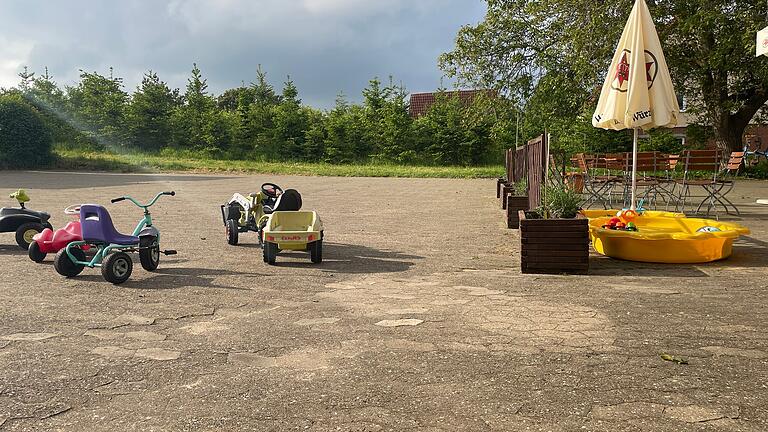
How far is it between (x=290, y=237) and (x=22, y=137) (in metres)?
31.1

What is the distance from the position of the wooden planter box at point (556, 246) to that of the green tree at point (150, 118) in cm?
4044

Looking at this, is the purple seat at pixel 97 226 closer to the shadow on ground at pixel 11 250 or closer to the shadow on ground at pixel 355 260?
the shadow on ground at pixel 355 260

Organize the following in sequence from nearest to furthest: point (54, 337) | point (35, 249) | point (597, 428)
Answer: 1. point (597, 428)
2. point (54, 337)
3. point (35, 249)

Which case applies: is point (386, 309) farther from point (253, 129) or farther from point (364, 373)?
point (253, 129)

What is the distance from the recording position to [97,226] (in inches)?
243

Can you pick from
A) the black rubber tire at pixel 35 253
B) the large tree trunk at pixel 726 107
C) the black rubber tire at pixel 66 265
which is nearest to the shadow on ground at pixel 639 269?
the black rubber tire at pixel 66 265

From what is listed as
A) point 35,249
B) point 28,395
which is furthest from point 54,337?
point 35,249

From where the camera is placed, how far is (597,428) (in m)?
2.68

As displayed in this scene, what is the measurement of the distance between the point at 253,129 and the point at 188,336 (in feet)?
129

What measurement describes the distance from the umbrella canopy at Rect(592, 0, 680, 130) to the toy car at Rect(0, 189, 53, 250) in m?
7.42

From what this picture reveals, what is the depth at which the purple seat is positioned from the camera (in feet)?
20.2

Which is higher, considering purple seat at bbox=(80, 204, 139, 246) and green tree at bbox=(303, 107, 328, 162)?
green tree at bbox=(303, 107, 328, 162)

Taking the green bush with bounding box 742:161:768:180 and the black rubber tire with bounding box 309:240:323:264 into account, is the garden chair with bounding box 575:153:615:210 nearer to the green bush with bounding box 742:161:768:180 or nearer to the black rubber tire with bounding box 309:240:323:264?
the black rubber tire with bounding box 309:240:323:264

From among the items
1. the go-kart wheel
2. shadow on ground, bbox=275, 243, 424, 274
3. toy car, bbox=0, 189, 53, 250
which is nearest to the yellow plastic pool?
shadow on ground, bbox=275, 243, 424, 274
